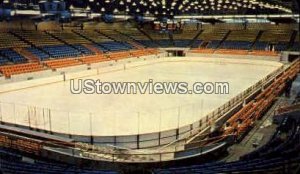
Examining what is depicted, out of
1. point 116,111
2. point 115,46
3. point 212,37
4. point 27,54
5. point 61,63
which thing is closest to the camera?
point 116,111

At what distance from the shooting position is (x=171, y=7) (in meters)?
37.6

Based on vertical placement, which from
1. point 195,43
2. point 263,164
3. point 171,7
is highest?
point 171,7

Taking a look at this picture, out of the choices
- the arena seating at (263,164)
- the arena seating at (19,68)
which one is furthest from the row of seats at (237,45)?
the arena seating at (263,164)

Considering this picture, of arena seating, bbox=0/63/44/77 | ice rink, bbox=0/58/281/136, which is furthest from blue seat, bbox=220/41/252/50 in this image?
arena seating, bbox=0/63/44/77

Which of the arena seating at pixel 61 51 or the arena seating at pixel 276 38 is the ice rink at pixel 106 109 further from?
the arena seating at pixel 276 38

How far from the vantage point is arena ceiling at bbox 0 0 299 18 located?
29830mm

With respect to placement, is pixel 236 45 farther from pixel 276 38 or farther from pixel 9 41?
pixel 9 41

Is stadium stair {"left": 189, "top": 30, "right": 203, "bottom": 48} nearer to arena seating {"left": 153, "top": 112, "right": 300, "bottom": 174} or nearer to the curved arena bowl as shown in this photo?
the curved arena bowl

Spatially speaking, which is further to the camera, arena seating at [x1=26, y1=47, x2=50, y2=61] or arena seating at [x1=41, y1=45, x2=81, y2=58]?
arena seating at [x1=41, y1=45, x2=81, y2=58]

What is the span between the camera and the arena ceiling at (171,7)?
97.9 ft

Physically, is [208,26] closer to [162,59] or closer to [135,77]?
[162,59]

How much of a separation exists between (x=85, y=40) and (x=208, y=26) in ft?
Result: 52.0

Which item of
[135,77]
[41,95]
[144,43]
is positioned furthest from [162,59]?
[41,95]

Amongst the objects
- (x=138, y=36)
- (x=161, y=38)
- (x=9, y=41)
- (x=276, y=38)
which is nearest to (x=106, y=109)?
(x=9, y=41)
